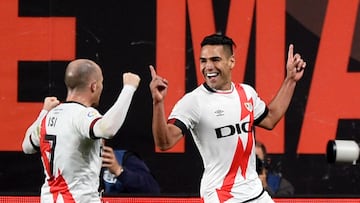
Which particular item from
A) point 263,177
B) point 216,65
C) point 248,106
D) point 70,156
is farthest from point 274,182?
point 70,156

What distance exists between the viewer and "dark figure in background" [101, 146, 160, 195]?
8617 millimetres

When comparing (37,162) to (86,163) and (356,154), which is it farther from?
(356,154)

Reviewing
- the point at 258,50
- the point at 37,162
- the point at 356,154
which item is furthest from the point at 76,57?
the point at 356,154

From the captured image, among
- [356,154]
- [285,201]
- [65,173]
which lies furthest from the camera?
[285,201]

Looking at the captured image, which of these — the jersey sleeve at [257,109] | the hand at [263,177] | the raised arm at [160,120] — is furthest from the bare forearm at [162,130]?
the hand at [263,177]

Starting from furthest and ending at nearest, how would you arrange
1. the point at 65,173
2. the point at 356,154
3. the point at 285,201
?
the point at 285,201, the point at 65,173, the point at 356,154

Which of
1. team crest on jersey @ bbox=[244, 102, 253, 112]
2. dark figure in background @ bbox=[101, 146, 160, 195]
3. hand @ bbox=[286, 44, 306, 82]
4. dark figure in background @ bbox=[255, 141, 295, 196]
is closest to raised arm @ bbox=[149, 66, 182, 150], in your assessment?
team crest on jersey @ bbox=[244, 102, 253, 112]

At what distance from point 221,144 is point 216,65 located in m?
0.52

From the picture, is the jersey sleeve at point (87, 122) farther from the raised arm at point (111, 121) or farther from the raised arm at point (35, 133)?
the raised arm at point (35, 133)

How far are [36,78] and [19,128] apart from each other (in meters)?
0.43

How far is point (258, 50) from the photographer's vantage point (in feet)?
29.4

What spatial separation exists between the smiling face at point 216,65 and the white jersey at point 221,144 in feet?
0.36

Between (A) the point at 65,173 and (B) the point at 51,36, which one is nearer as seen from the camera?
(A) the point at 65,173

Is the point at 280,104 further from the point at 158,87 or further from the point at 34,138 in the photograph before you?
the point at 34,138
